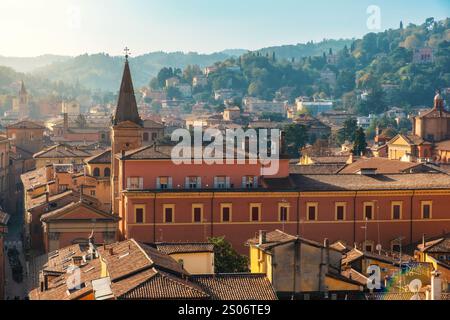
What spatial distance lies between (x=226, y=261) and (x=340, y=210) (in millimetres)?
8874

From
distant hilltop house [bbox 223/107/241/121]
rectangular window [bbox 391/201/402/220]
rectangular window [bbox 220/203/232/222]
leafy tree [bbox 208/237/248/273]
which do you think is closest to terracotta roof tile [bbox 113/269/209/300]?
leafy tree [bbox 208/237/248/273]

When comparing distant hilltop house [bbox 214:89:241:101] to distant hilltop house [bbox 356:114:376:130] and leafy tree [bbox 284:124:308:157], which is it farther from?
leafy tree [bbox 284:124:308:157]

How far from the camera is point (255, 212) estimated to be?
3444 cm

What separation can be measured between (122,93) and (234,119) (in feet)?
258

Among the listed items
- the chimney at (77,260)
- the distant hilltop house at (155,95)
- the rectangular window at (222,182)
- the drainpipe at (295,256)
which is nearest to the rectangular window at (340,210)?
the rectangular window at (222,182)

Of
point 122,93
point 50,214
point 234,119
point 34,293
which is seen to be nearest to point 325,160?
point 122,93

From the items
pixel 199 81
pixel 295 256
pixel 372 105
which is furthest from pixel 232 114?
pixel 295 256

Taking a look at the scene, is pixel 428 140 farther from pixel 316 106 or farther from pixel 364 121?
pixel 316 106

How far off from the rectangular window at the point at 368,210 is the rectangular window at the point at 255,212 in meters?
3.65

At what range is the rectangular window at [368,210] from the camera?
3500 centimetres

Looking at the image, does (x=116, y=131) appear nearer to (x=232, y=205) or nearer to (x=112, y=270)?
(x=232, y=205)

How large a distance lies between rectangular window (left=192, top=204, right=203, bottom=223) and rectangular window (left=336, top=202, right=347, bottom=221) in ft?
15.1

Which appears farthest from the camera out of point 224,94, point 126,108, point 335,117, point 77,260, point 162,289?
point 224,94

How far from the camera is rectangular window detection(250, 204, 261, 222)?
34375 mm
